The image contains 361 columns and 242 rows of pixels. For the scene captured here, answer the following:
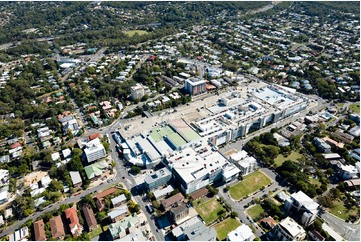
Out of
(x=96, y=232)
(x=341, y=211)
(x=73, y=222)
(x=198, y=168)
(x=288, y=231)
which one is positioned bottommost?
(x=341, y=211)

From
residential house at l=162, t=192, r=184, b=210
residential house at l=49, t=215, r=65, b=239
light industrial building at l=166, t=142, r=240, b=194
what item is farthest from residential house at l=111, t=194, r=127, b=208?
light industrial building at l=166, t=142, r=240, b=194

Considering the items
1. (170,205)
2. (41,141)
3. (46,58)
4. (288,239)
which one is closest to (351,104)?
(288,239)

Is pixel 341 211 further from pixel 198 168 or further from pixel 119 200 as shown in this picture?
pixel 119 200

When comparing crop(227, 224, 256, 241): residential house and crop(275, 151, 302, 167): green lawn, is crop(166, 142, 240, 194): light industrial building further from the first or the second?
crop(275, 151, 302, 167): green lawn

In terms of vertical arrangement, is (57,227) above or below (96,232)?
above

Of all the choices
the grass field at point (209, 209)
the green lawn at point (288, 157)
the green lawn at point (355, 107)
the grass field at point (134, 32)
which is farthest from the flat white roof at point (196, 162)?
the grass field at point (134, 32)

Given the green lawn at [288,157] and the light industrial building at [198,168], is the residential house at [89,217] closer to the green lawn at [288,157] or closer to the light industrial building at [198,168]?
the light industrial building at [198,168]

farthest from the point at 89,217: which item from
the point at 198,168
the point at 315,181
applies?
the point at 315,181
